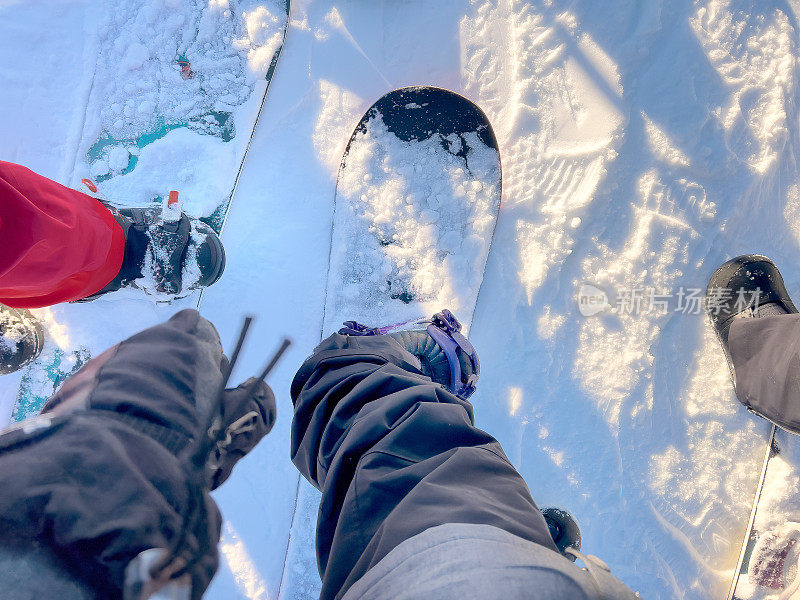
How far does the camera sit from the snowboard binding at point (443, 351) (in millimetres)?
1211

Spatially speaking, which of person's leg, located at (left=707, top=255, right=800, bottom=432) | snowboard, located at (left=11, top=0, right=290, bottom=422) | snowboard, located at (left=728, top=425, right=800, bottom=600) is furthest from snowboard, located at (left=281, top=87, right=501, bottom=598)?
snowboard, located at (left=728, top=425, right=800, bottom=600)

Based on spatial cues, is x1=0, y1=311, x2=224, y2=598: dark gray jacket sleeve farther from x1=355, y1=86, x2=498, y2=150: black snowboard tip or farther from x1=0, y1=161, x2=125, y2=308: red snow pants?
x1=355, y1=86, x2=498, y2=150: black snowboard tip

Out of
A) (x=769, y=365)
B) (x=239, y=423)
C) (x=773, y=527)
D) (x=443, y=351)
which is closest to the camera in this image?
(x=239, y=423)

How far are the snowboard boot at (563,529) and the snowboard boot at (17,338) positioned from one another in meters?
1.56

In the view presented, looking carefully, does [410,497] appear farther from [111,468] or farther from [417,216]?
[417,216]

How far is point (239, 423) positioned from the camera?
875mm

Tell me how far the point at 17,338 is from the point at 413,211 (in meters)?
1.21

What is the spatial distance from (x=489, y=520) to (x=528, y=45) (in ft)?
4.18

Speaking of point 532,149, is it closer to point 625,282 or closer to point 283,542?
point 625,282

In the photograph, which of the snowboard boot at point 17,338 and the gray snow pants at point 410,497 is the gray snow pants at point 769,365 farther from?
the snowboard boot at point 17,338

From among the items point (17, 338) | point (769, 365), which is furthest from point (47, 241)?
point (769, 365)

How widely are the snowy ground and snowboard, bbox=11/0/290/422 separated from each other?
2 cm

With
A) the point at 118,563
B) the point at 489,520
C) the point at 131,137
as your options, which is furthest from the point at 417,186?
the point at 118,563

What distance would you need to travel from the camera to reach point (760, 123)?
1.29 metres
